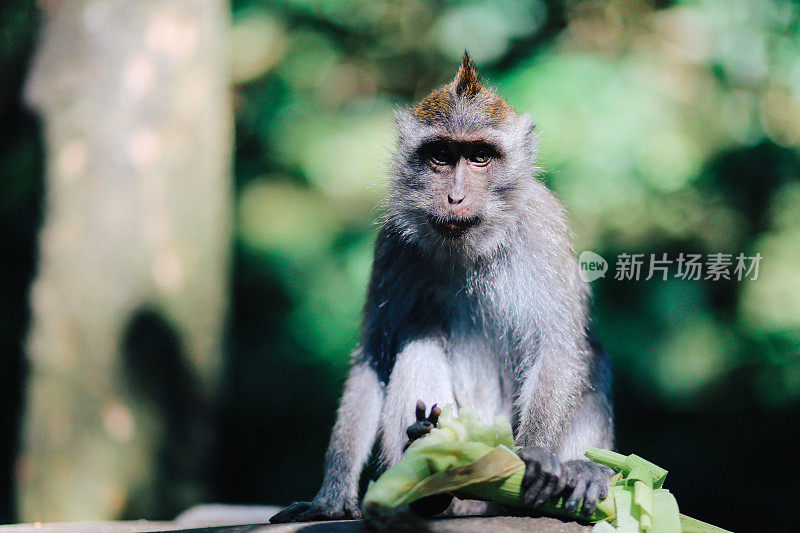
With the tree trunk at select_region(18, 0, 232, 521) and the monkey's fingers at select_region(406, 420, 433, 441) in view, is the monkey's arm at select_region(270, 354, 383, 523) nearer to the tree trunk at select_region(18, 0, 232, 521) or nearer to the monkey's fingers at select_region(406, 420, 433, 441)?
the monkey's fingers at select_region(406, 420, 433, 441)

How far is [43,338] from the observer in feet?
19.2

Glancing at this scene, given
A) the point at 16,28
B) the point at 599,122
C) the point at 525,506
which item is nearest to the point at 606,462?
the point at 525,506

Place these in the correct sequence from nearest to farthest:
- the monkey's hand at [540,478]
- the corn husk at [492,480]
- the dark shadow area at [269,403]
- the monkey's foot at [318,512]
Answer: the corn husk at [492,480] → the monkey's hand at [540,478] → the monkey's foot at [318,512] → the dark shadow area at [269,403]

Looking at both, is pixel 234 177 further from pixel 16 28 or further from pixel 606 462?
pixel 606 462

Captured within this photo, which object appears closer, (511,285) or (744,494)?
(511,285)

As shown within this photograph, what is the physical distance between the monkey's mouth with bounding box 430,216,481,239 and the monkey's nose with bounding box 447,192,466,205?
3.6 inches

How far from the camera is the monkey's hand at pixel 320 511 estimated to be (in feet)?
13.1

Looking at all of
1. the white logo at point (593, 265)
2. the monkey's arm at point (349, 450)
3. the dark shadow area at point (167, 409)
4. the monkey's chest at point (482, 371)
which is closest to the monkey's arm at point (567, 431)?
the monkey's chest at point (482, 371)

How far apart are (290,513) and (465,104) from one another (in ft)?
8.34

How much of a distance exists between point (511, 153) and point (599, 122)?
3.12m

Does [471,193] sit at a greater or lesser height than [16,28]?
lesser

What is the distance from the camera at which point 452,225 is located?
4113 mm

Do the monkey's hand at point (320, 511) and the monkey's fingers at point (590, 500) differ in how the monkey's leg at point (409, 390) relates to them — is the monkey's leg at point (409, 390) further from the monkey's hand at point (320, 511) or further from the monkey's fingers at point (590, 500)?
the monkey's fingers at point (590, 500)

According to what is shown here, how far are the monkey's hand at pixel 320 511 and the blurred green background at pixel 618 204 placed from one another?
2.49m
